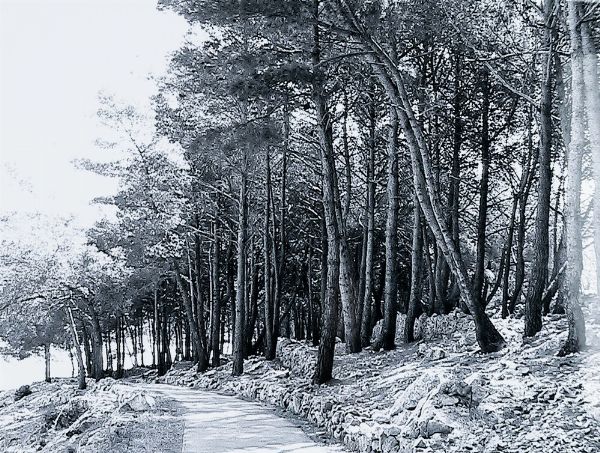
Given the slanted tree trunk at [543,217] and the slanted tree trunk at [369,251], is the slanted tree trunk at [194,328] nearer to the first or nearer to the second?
the slanted tree trunk at [369,251]

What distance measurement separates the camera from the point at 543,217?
30.5ft

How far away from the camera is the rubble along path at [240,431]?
793cm

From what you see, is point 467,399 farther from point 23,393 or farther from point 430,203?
point 23,393

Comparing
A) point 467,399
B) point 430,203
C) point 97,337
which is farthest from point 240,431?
point 97,337

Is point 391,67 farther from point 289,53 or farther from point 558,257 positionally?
point 558,257

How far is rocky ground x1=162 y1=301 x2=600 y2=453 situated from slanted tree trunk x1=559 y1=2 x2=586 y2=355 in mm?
304

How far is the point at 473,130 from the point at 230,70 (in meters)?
7.30

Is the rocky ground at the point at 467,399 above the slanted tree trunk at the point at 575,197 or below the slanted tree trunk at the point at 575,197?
below

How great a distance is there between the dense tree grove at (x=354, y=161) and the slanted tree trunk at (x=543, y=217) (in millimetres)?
31

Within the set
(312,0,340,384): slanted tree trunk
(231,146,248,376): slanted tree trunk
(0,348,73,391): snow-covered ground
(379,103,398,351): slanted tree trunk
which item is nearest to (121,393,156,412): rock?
(312,0,340,384): slanted tree trunk

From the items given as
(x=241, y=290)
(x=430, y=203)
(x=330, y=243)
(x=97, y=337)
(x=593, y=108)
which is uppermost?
(x=593, y=108)

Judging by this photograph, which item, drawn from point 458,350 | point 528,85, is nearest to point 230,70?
point 528,85

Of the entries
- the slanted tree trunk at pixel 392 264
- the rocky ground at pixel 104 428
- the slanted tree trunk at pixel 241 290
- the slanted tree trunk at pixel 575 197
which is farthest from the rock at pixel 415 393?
the slanted tree trunk at pixel 241 290

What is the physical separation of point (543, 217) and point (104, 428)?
749 centimetres
